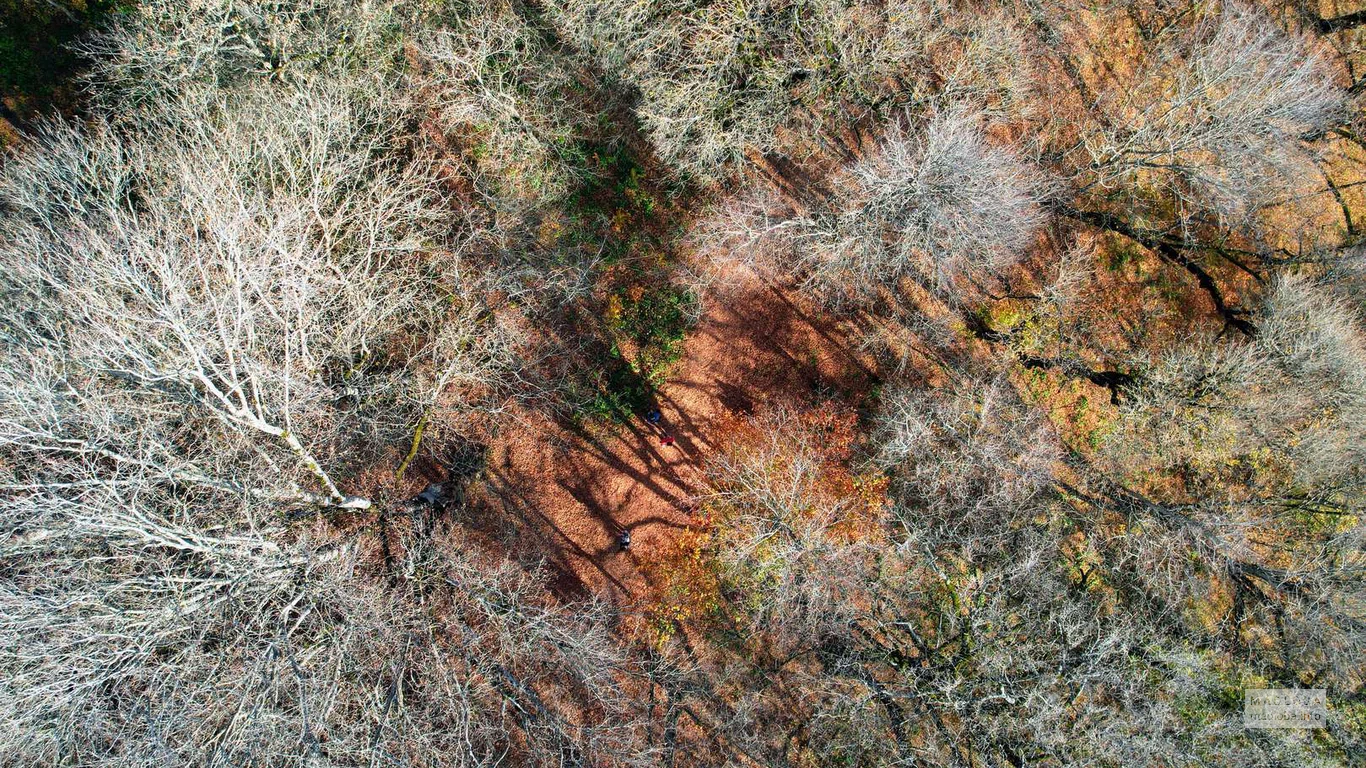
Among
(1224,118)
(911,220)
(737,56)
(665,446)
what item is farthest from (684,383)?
(1224,118)

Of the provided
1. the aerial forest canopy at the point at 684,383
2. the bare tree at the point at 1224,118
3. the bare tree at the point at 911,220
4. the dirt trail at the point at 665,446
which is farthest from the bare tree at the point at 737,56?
the bare tree at the point at 1224,118

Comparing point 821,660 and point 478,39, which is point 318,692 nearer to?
point 821,660

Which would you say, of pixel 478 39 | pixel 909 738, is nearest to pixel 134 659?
pixel 478 39

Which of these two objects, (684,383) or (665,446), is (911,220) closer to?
(684,383)

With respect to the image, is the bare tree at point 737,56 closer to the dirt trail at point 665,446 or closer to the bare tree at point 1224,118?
the dirt trail at point 665,446

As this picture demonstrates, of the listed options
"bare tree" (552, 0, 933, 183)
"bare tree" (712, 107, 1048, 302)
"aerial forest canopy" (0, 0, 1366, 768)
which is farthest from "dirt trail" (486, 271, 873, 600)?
"bare tree" (552, 0, 933, 183)
